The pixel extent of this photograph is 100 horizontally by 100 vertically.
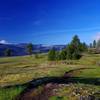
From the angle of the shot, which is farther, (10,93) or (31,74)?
(31,74)

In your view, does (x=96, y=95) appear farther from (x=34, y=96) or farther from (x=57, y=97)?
(x=34, y=96)

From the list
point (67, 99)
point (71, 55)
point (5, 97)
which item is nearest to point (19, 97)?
point (5, 97)

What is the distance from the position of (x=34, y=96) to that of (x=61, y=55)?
103 meters

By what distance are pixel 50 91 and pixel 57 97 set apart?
11.7ft

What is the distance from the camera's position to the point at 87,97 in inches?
1065

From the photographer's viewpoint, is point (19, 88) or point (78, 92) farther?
point (19, 88)

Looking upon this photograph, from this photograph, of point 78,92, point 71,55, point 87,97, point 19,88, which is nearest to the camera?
point 87,97

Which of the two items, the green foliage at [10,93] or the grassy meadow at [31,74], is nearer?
the green foliage at [10,93]

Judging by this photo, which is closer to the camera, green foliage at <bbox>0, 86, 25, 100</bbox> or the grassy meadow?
green foliage at <bbox>0, 86, 25, 100</bbox>

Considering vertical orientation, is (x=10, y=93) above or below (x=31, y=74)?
below

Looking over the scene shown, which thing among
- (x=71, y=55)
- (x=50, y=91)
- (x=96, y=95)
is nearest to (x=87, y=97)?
(x=96, y=95)

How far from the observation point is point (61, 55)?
133 meters

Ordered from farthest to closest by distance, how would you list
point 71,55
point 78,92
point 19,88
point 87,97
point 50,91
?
point 71,55
point 19,88
point 50,91
point 78,92
point 87,97

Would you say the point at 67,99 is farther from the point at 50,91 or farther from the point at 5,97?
the point at 5,97
